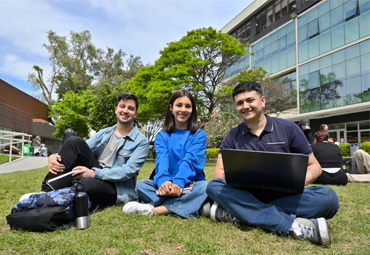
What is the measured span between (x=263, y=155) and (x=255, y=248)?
685 millimetres

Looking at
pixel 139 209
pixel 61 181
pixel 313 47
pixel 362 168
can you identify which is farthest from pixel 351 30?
pixel 61 181

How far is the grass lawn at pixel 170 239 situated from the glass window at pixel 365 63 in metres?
18.5

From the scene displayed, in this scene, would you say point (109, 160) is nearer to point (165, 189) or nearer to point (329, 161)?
point (165, 189)

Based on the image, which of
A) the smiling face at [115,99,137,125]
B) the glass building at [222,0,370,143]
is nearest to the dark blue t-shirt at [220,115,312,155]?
the smiling face at [115,99,137,125]

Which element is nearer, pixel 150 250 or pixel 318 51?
pixel 150 250

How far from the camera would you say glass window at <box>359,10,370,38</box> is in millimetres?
17689


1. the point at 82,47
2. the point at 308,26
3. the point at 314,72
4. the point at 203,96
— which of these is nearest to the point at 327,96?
the point at 314,72

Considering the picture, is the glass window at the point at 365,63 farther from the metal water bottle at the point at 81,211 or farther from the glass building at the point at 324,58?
the metal water bottle at the point at 81,211

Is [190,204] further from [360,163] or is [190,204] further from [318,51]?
[318,51]

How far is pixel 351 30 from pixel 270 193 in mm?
21093

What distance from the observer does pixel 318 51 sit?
70.9 ft

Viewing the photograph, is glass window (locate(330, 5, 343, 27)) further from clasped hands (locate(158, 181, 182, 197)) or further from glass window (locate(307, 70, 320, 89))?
clasped hands (locate(158, 181, 182, 197))

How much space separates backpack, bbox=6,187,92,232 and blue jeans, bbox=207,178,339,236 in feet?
4.88

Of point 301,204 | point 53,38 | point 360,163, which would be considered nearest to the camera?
point 301,204
